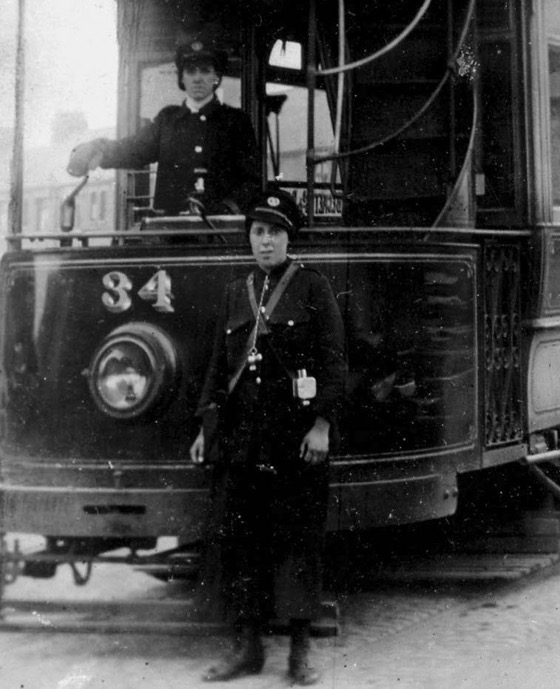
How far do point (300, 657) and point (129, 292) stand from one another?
5.16ft

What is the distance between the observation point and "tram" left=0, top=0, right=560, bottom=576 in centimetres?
428

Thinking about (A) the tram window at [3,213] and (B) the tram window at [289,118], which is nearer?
(B) the tram window at [289,118]

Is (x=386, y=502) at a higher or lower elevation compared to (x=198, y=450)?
lower

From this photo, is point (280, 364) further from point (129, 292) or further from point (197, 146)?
point (197, 146)

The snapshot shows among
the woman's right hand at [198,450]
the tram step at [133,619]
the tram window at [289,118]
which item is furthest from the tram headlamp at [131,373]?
the tram window at [289,118]

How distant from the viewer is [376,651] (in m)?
4.42

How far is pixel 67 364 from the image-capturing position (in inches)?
172

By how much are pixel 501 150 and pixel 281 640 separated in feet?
8.49

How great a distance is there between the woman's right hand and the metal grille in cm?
144

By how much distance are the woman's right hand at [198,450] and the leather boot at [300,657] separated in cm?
70

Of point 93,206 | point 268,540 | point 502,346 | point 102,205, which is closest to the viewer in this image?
point 268,540

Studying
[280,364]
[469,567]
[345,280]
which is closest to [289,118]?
[345,280]

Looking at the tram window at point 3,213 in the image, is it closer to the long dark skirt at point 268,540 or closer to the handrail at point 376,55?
the handrail at point 376,55

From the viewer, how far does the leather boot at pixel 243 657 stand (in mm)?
3990
